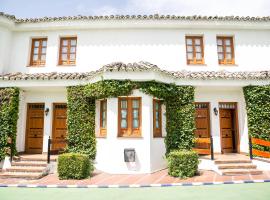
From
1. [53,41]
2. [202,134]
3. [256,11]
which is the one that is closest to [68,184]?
[202,134]

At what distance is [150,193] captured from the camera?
782cm

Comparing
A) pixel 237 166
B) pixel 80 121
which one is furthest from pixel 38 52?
pixel 237 166

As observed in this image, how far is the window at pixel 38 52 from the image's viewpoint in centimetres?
1418

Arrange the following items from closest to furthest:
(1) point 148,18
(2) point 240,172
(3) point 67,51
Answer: (2) point 240,172 < (1) point 148,18 < (3) point 67,51

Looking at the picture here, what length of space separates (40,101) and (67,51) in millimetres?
3338

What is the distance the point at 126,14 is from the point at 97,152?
7860 mm

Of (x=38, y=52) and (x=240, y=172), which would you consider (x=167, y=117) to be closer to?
(x=240, y=172)

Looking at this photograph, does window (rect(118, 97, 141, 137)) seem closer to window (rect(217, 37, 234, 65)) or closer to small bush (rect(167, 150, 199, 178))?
small bush (rect(167, 150, 199, 178))

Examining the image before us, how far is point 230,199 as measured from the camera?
23.0ft

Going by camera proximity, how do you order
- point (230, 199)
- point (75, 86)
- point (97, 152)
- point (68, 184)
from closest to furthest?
point (230, 199) → point (68, 184) → point (97, 152) → point (75, 86)

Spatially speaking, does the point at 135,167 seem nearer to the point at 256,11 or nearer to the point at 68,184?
the point at 68,184

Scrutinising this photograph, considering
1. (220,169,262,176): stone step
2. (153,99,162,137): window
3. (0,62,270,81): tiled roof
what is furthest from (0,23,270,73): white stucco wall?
(220,169,262,176): stone step

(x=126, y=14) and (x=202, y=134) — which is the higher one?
(x=126, y=14)

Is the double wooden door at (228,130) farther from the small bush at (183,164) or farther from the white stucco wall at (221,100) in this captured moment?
the small bush at (183,164)
